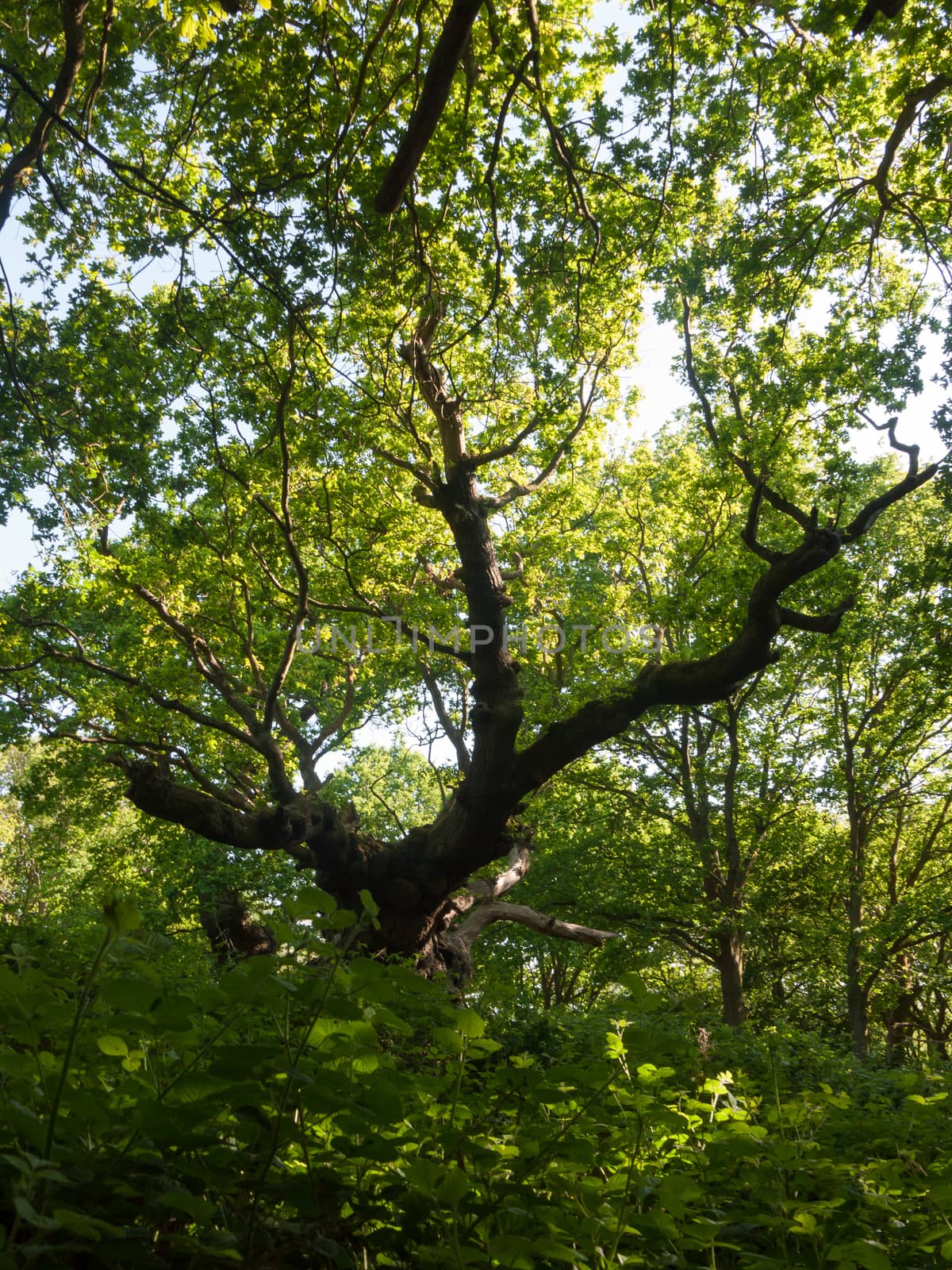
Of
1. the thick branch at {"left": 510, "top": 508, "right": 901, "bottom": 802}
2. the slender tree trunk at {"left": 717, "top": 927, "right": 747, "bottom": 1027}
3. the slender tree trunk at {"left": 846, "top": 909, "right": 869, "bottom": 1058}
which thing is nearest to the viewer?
the thick branch at {"left": 510, "top": 508, "right": 901, "bottom": 802}

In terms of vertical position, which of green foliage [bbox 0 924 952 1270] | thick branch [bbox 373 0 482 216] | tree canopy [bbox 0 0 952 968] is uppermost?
tree canopy [bbox 0 0 952 968]

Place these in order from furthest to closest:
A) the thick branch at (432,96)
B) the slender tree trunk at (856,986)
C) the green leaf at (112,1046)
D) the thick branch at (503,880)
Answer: the slender tree trunk at (856,986)
the thick branch at (503,880)
the thick branch at (432,96)
the green leaf at (112,1046)

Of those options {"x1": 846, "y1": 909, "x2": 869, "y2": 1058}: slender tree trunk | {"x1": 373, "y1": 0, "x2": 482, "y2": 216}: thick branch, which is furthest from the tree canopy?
{"x1": 846, "y1": 909, "x2": 869, "y2": 1058}: slender tree trunk

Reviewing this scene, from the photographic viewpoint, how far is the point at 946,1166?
7.88 feet

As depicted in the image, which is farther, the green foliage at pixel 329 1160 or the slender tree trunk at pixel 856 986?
the slender tree trunk at pixel 856 986

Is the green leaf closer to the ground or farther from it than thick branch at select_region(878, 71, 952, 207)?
closer to the ground

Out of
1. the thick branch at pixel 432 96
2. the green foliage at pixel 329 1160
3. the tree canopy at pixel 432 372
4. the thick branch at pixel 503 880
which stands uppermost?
the tree canopy at pixel 432 372

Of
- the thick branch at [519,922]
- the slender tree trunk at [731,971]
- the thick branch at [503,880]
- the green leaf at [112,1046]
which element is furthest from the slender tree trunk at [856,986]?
the green leaf at [112,1046]

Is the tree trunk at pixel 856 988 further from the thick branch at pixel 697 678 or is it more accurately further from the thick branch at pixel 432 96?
the thick branch at pixel 432 96

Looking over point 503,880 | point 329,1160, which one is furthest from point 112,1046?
point 503,880

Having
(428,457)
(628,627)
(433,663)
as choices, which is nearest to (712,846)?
(628,627)

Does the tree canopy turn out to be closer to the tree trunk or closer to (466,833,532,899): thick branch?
(466,833,532,899): thick branch

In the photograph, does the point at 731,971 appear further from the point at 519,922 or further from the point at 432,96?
the point at 432,96

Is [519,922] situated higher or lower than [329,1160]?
higher
